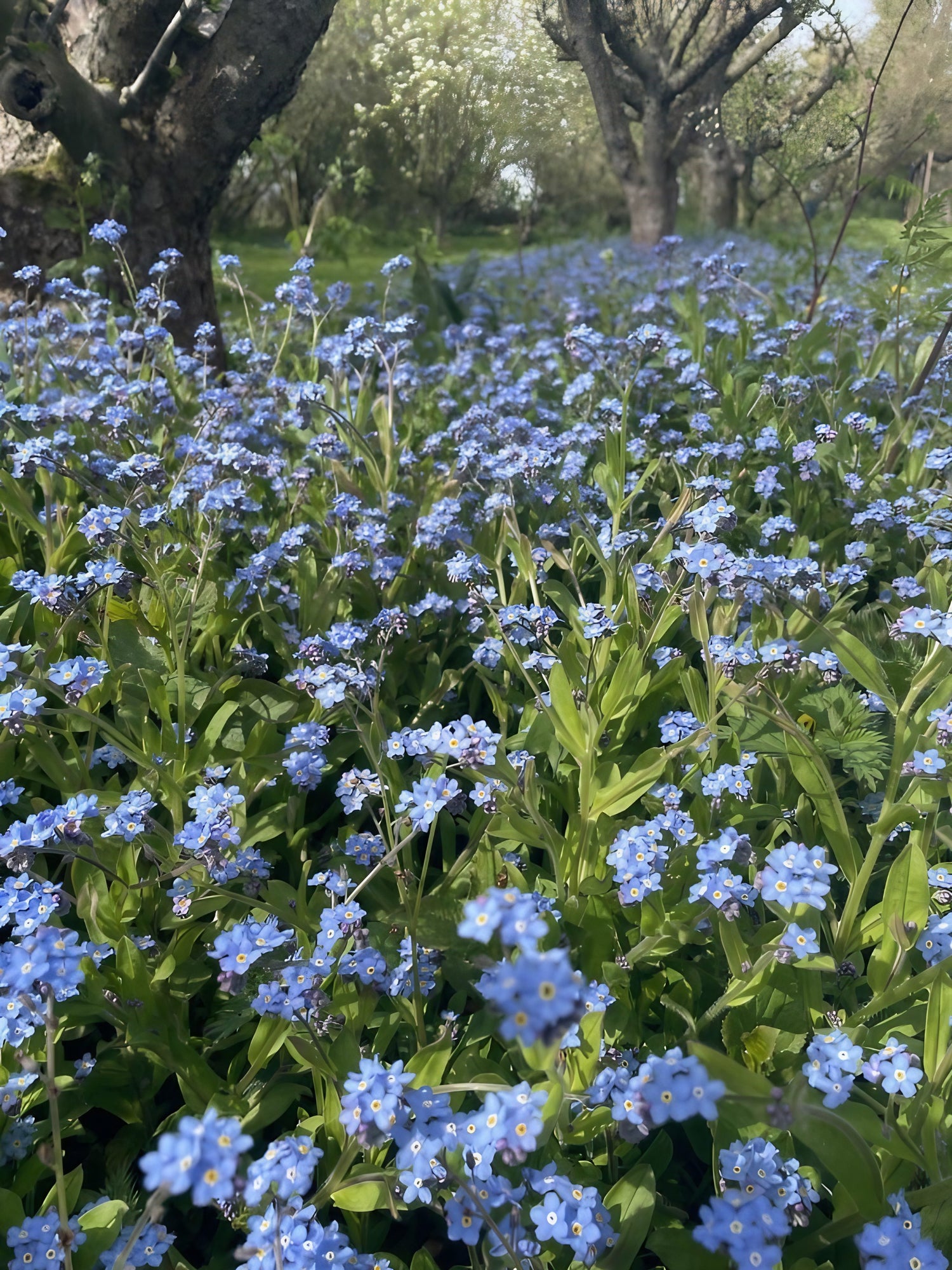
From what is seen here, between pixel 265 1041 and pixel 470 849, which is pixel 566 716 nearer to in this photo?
pixel 470 849

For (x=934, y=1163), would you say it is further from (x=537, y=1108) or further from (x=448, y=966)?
(x=448, y=966)

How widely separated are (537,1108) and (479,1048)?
563 millimetres

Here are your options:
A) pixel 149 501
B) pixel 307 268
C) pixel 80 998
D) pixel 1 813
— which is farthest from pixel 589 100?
pixel 80 998

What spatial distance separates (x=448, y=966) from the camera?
6.62 ft

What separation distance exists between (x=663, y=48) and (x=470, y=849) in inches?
180

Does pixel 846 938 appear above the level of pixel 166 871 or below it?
below

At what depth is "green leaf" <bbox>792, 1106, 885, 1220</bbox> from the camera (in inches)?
55.4

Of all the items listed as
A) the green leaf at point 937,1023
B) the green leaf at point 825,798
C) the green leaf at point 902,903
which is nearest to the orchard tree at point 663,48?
the green leaf at point 825,798

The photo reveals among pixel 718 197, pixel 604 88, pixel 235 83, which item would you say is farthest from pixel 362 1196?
pixel 718 197

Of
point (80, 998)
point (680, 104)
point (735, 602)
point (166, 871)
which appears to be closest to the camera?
point (80, 998)

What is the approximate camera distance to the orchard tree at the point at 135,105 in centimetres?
482

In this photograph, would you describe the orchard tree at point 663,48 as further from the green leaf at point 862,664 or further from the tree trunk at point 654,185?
the green leaf at point 862,664

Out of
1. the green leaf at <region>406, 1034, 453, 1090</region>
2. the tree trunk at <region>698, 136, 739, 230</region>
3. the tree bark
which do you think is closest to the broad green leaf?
the green leaf at <region>406, 1034, 453, 1090</region>

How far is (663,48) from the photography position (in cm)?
474
